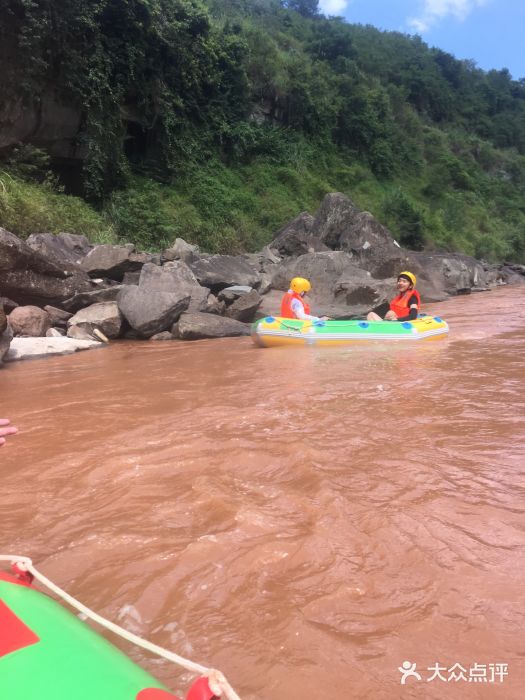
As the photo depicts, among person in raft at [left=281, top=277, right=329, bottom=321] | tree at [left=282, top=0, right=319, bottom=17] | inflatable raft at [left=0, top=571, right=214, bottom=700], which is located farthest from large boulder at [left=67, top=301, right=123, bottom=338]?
tree at [left=282, top=0, right=319, bottom=17]

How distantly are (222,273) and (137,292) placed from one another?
9.61 feet

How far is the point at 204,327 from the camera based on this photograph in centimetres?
921

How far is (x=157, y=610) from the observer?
189 cm

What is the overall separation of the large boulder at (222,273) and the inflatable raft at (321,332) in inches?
136

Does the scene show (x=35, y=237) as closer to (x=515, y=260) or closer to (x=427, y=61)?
(x=515, y=260)

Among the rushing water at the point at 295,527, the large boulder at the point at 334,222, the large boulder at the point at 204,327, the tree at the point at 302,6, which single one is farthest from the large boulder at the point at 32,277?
the tree at the point at 302,6

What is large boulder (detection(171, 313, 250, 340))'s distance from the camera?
9.12 metres

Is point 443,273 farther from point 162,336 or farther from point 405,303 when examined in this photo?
point 162,336

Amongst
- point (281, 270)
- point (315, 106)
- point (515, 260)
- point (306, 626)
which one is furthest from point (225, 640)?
point (515, 260)

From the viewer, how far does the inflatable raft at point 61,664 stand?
1.10 meters

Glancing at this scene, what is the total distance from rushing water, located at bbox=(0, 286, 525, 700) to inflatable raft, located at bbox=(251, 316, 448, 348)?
3.17 m

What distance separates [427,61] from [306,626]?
59.7m

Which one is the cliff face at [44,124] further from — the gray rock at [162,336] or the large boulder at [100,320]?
the gray rock at [162,336]

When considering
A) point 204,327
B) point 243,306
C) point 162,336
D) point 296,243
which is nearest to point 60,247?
point 162,336
